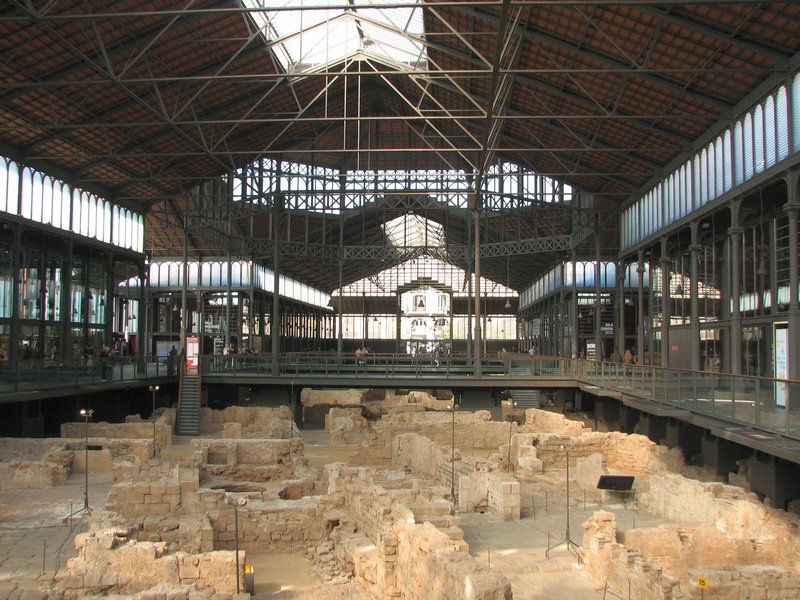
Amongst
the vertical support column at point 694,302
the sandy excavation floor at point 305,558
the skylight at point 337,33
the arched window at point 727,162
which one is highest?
the skylight at point 337,33

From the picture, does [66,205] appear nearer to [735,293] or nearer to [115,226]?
[115,226]

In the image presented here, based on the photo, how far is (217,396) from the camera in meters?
37.8

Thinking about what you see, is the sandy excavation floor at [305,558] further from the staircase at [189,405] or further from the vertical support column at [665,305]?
the vertical support column at [665,305]

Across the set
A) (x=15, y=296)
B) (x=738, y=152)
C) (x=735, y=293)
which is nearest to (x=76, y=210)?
(x=15, y=296)

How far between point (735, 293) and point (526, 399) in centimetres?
1810

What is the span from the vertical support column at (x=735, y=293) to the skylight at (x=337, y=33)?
11978mm

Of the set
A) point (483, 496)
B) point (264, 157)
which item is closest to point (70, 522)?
point (483, 496)

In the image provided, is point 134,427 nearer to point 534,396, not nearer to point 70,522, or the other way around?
point 70,522

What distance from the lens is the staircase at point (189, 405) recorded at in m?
31.8

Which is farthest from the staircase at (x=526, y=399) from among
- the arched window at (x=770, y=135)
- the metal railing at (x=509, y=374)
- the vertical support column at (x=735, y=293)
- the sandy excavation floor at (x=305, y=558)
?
the arched window at (x=770, y=135)

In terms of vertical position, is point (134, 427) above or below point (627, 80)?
below

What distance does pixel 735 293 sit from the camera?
76.9 feet

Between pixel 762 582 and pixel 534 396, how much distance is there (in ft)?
92.7

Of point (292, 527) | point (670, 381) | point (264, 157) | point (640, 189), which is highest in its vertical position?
point (264, 157)
